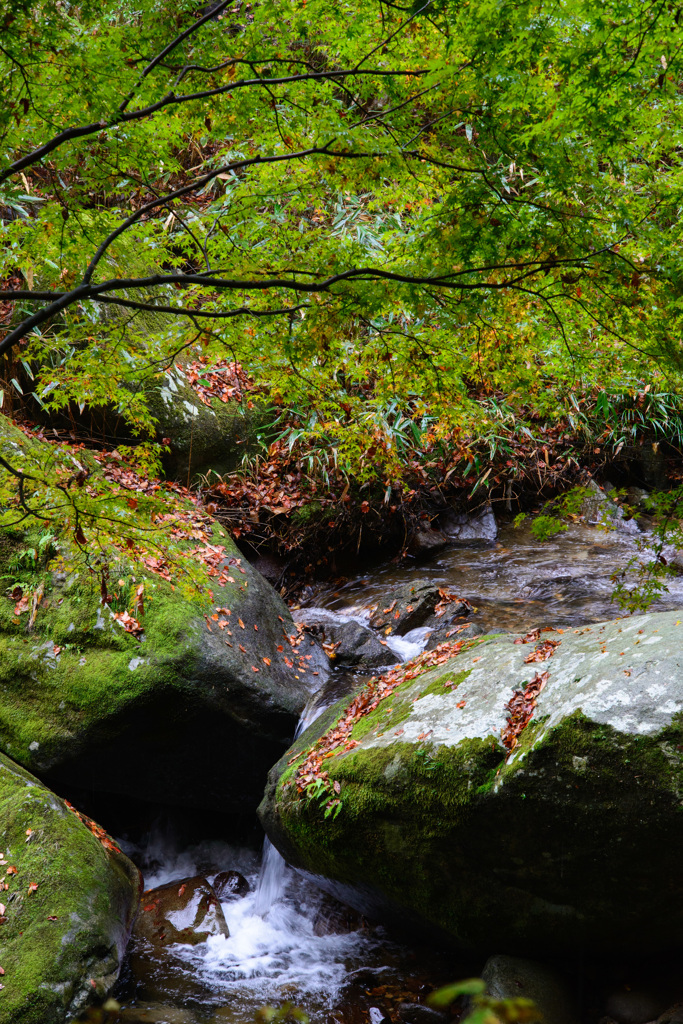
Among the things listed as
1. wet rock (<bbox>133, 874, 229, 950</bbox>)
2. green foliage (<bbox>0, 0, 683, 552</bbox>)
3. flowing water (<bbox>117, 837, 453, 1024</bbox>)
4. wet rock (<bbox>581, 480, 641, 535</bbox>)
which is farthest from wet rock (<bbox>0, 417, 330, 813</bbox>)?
wet rock (<bbox>581, 480, 641, 535</bbox>)

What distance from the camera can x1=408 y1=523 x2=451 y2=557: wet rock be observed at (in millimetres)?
7555

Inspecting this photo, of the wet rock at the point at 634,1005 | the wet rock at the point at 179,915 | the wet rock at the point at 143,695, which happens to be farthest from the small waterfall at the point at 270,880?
the wet rock at the point at 634,1005

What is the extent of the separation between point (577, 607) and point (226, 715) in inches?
126

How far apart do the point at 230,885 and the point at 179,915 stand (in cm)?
49

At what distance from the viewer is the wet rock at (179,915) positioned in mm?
4160

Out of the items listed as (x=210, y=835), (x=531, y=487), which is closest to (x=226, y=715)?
(x=210, y=835)

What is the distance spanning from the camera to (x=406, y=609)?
6.08m

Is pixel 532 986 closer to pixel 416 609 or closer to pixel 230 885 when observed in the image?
pixel 230 885

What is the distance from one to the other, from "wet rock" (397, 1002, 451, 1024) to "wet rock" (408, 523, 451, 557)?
469cm

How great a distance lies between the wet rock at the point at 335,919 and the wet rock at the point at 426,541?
3.96 m

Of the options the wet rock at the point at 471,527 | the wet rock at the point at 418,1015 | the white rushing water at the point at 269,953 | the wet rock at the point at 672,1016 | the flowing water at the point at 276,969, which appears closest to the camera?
the wet rock at the point at 672,1016

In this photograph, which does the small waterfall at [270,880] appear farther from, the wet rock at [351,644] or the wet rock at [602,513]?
the wet rock at [602,513]

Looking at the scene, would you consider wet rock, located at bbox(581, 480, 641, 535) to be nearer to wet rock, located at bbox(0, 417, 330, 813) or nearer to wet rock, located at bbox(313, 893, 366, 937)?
wet rock, located at bbox(0, 417, 330, 813)

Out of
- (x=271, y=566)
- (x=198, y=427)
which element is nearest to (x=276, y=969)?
(x=271, y=566)
